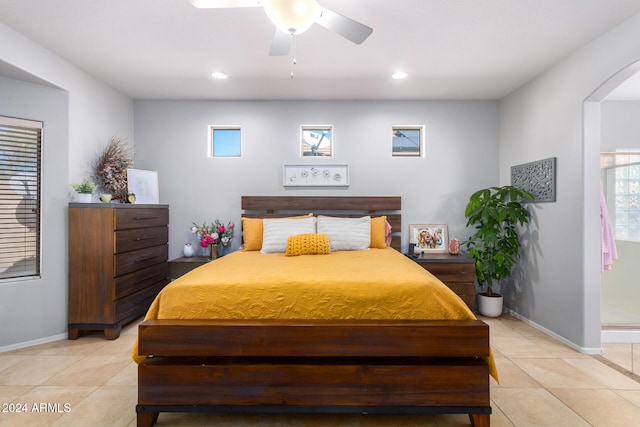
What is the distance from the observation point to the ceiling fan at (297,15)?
159 centimetres

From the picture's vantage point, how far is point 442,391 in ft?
5.43

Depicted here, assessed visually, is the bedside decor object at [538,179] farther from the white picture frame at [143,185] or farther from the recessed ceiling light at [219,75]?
the white picture frame at [143,185]

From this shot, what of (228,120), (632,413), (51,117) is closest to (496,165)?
(632,413)

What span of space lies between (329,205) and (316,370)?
7.81 ft

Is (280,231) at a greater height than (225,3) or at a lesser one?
lesser

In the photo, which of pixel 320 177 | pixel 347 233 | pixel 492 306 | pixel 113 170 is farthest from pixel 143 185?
pixel 492 306

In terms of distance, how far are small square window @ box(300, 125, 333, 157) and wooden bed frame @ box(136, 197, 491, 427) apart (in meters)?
2.67

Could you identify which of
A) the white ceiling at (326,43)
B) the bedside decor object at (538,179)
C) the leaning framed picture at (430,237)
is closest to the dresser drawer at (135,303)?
the white ceiling at (326,43)

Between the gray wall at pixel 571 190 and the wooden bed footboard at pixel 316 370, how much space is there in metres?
1.71

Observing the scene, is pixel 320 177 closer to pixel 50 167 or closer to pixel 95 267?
pixel 95 267

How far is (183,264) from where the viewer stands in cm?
366

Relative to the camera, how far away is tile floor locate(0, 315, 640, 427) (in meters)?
1.80

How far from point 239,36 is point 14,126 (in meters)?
2.16

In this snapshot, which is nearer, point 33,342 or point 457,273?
point 33,342
